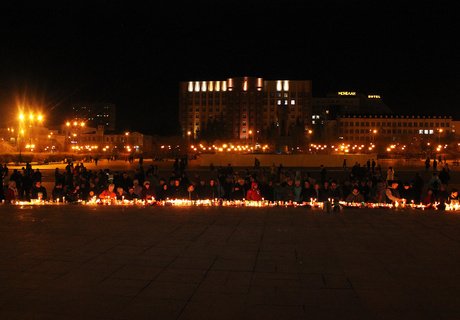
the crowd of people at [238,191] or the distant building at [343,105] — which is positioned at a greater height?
the distant building at [343,105]

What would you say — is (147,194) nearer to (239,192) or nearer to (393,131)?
(239,192)

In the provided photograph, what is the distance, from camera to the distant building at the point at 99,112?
18712 cm

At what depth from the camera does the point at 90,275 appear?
25.6 ft

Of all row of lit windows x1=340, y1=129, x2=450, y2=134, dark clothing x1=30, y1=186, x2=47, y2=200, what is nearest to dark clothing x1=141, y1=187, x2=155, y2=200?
dark clothing x1=30, y1=186, x2=47, y2=200

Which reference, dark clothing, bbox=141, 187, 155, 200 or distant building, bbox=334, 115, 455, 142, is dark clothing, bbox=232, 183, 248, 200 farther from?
distant building, bbox=334, 115, 455, 142

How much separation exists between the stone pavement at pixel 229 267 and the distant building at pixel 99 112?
179 meters

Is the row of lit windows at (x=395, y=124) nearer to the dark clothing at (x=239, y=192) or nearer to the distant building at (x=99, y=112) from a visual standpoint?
the distant building at (x=99, y=112)

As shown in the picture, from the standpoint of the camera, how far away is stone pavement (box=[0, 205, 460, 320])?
6340 millimetres

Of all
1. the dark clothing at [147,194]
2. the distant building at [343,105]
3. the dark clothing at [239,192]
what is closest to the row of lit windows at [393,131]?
the distant building at [343,105]

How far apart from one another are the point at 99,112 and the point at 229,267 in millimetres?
190459

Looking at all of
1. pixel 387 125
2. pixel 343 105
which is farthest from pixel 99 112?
pixel 387 125

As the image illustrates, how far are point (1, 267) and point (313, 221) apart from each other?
24.7 ft

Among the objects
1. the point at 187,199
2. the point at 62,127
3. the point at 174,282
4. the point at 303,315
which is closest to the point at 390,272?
the point at 303,315

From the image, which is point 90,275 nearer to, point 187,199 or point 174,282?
point 174,282
